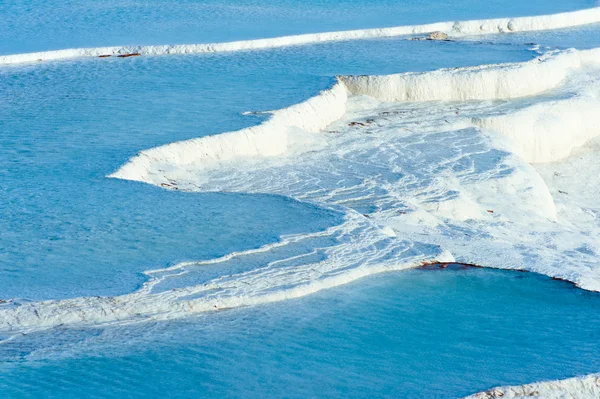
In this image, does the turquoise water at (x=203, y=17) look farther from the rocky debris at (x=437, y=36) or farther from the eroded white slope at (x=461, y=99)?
the eroded white slope at (x=461, y=99)

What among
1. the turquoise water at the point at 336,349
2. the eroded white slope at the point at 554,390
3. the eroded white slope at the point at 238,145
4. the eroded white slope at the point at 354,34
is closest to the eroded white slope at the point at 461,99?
the eroded white slope at the point at 238,145

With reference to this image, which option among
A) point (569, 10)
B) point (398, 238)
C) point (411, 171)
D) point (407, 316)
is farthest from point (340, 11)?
point (407, 316)

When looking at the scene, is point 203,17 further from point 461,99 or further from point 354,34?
point 461,99

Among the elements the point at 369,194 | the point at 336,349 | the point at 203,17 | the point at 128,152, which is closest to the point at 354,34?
the point at 203,17

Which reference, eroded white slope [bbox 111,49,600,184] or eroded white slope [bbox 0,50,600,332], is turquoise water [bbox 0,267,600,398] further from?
eroded white slope [bbox 111,49,600,184]

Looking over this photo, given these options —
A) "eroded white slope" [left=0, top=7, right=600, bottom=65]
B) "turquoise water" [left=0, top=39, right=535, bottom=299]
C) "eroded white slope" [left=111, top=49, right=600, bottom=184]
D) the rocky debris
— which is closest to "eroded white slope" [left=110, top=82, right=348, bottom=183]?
"eroded white slope" [left=111, top=49, right=600, bottom=184]

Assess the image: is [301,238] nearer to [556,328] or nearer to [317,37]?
[556,328]
